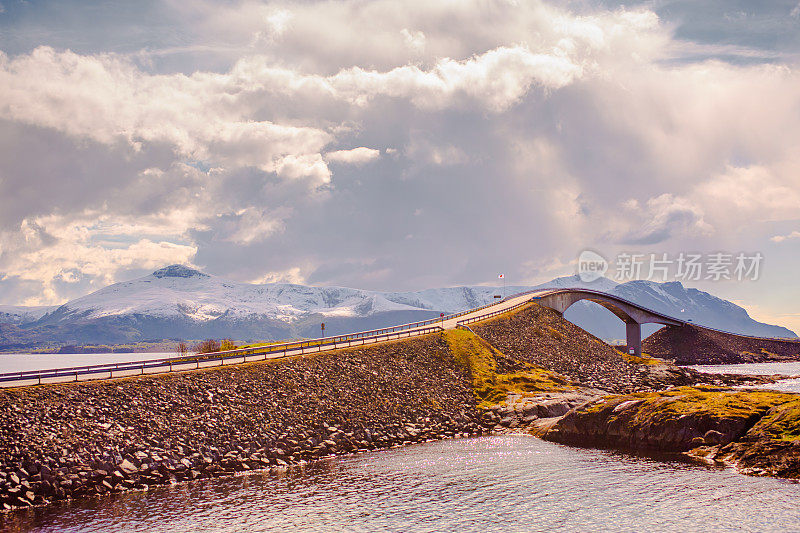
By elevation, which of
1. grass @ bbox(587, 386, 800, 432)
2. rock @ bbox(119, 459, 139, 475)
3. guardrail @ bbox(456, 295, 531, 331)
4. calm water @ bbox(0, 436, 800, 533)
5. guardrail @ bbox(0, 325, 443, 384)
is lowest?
calm water @ bbox(0, 436, 800, 533)

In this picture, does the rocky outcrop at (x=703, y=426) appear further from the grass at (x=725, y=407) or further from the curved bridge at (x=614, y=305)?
the curved bridge at (x=614, y=305)

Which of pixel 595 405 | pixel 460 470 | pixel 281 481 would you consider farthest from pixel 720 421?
pixel 281 481

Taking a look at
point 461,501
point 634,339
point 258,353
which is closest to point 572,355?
point 258,353

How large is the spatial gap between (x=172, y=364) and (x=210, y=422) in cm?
1388

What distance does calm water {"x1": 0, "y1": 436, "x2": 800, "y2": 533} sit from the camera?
34.3m

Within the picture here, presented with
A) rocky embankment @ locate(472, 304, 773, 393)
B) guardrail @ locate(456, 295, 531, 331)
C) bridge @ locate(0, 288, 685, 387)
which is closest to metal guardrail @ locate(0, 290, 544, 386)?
bridge @ locate(0, 288, 685, 387)

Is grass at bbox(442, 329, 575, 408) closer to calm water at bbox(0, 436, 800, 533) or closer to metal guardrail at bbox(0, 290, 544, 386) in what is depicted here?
metal guardrail at bbox(0, 290, 544, 386)

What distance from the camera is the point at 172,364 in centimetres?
6581

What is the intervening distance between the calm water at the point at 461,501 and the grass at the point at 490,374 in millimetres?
29026

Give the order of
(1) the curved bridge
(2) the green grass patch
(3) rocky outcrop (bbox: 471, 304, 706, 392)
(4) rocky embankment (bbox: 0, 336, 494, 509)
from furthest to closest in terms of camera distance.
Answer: (1) the curved bridge → (3) rocky outcrop (bbox: 471, 304, 706, 392) → (2) the green grass patch → (4) rocky embankment (bbox: 0, 336, 494, 509)

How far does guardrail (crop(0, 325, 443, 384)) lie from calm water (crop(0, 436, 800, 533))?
66.0 feet

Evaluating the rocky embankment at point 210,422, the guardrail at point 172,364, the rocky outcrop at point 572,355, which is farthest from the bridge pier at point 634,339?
the rocky embankment at point 210,422

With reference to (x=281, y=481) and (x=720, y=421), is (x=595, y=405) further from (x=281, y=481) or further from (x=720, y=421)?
(x=281, y=481)

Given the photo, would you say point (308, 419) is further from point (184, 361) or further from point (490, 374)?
point (490, 374)
